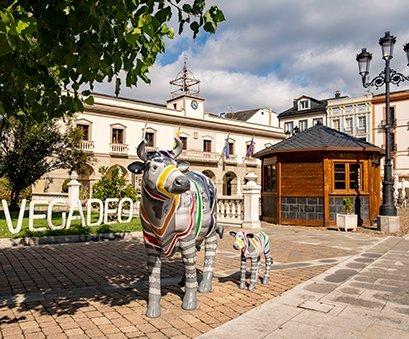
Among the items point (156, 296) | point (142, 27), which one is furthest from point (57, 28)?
point (156, 296)

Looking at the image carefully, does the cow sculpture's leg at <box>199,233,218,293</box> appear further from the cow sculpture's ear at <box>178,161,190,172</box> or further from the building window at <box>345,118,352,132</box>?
the building window at <box>345,118,352,132</box>

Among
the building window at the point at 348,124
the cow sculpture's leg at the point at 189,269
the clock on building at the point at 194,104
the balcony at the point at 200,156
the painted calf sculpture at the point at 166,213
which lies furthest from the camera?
the building window at the point at 348,124

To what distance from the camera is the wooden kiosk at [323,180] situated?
610 inches

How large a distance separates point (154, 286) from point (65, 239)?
7086mm

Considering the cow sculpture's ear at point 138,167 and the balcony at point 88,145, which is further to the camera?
the balcony at point 88,145

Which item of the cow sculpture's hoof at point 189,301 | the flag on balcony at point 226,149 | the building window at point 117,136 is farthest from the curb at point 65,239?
the flag on balcony at point 226,149

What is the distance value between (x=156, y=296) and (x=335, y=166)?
507 inches

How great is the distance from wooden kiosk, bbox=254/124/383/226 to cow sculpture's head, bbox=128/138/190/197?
1212cm

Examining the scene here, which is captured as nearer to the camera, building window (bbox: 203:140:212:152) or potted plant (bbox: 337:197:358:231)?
potted plant (bbox: 337:197:358:231)

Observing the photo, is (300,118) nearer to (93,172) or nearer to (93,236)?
(93,172)

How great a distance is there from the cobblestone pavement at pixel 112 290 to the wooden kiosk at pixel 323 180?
215 inches

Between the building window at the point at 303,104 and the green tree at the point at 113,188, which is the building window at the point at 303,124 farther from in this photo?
the green tree at the point at 113,188

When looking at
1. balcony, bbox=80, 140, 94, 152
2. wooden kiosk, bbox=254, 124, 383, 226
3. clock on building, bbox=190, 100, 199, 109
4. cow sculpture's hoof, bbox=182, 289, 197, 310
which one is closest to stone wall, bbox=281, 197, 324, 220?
wooden kiosk, bbox=254, 124, 383, 226

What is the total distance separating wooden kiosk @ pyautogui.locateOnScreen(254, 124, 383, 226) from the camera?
1549 centimetres
